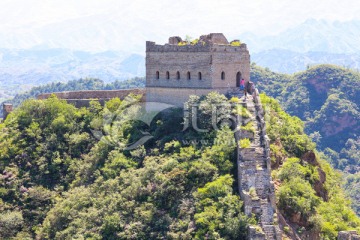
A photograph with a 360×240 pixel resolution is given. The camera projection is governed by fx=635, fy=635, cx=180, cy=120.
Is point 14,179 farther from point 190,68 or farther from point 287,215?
point 287,215

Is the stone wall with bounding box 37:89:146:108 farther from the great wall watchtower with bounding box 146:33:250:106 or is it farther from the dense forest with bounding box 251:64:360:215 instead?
the dense forest with bounding box 251:64:360:215

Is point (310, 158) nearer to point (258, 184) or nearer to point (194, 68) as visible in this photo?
point (258, 184)

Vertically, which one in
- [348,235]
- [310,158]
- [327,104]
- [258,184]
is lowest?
[348,235]

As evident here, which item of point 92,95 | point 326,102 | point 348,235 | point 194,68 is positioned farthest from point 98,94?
point 326,102

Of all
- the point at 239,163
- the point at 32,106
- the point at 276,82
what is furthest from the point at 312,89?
the point at 239,163

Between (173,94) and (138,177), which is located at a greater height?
(173,94)

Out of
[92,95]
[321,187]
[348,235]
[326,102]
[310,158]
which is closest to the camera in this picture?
[348,235]

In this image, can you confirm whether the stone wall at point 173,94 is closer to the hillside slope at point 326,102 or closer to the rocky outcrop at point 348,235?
the rocky outcrop at point 348,235
